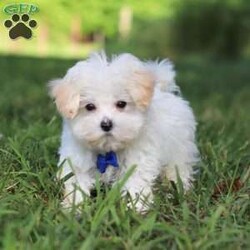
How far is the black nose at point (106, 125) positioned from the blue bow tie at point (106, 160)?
29 centimetres

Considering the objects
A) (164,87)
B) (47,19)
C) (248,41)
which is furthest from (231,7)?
(164,87)

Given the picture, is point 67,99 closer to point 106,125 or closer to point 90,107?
point 90,107

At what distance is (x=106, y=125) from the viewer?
12.8 feet

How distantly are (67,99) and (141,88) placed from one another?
0.41 meters

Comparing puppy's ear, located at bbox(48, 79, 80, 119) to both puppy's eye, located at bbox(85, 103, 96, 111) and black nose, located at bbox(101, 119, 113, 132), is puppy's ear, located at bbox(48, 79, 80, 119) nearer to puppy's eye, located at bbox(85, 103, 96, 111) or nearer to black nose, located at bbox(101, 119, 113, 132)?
puppy's eye, located at bbox(85, 103, 96, 111)

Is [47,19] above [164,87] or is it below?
above

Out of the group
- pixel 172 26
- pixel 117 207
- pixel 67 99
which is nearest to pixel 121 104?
pixel 67 99

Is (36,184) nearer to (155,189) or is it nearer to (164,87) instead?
(155,189)

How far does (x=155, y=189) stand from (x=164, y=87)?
819 mm

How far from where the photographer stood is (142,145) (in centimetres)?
421

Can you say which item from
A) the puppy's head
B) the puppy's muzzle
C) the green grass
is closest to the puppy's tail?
the green grass

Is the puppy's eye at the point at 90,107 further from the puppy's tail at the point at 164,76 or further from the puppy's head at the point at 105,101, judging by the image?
the puppy's tail at the point at 164,76

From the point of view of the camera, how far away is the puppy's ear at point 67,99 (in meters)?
3.99

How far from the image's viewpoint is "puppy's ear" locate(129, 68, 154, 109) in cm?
401
